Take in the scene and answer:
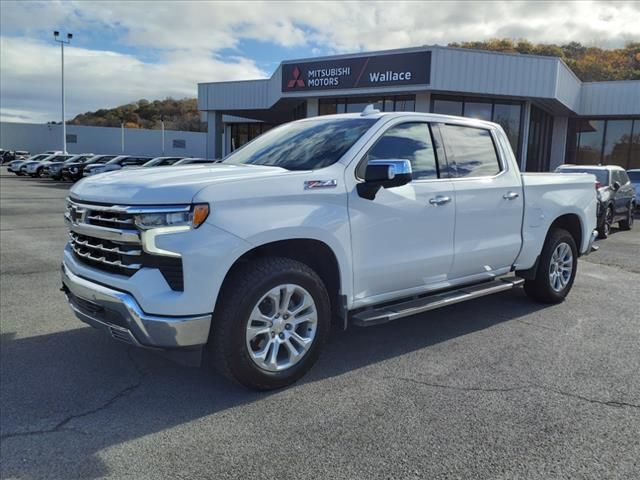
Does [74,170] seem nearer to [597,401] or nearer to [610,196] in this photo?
[610,196]

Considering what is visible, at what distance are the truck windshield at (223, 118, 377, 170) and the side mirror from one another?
1.11 ft

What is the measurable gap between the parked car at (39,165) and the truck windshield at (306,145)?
33.9 meters

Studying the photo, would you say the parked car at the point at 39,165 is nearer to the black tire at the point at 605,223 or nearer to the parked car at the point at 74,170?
the parked car at the point at 74,170

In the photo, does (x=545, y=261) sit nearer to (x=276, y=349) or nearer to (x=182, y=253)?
(x=276, y=349)

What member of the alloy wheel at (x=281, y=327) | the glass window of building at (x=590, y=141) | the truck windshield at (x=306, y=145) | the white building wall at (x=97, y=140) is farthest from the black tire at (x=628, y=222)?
the white building wall at (x=97, y=140)

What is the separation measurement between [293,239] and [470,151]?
2326 mm

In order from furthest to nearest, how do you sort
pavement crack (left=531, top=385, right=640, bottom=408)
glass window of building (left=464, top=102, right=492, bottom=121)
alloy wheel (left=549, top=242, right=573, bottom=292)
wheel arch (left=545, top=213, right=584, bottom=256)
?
glass window of building (left=464, top=102, right=492, bottom=121) → wheel arch (left=545, top=213, right=584, bottom=256) → alloy wheel (left=549, top=242, right=573, bottom=292) → pavement crack (left=531, top=385, right=640, bottom=408)

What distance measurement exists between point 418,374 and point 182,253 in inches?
Result: 81.0

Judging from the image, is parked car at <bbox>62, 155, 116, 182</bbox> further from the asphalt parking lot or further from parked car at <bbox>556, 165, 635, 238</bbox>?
the asphalt parking lot

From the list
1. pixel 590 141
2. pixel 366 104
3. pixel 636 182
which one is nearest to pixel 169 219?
pixel 636 182

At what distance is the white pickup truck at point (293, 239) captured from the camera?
133 inches

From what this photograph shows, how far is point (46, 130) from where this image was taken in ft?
210

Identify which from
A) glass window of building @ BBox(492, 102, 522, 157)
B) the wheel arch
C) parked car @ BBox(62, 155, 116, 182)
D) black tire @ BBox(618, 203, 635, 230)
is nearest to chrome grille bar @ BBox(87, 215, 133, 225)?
the wheel arch

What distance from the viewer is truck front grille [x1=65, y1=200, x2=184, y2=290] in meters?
3.36
